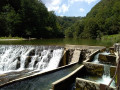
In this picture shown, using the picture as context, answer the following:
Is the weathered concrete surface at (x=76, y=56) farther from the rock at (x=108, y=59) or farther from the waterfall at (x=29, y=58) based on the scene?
the rock at (x=108, y=59)

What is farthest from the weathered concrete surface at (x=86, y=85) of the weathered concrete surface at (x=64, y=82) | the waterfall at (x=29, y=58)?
the waterfall at (x=29, y=58)

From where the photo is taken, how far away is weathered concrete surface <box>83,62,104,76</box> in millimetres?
8500

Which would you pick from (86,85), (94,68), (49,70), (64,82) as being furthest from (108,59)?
(64,82)

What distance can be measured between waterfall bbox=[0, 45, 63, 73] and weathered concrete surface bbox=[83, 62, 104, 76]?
382cm

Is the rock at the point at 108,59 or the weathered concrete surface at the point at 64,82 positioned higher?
the rock at the point at 108,59

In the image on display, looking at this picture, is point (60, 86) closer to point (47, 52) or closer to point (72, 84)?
point (72, 84)

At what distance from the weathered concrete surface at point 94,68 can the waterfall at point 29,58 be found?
382cm

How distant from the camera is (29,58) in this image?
13.0 metres

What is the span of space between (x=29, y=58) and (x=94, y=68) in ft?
23.2

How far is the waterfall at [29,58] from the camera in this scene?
40.5ft

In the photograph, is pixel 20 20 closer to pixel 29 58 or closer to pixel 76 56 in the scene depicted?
pixel 29 58

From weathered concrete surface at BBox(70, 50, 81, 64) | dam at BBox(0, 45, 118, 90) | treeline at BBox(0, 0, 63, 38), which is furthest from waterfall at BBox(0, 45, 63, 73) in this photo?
treeline at BBox(0, 0, 63, 38)

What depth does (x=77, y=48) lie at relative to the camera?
42.4 ft

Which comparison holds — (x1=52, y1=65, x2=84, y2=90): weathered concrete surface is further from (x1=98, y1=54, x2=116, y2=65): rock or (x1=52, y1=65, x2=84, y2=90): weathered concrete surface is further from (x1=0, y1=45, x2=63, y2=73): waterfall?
(x1=0, y1=45, x2=63, y2=73): waterfall
